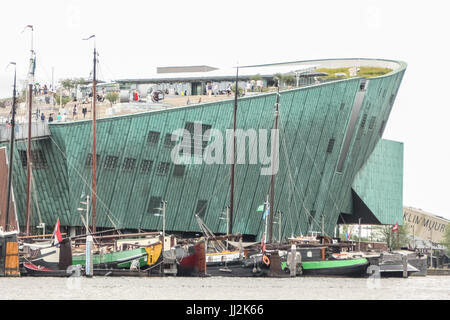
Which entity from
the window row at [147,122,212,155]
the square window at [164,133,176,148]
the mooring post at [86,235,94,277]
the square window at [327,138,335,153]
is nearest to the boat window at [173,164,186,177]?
the window row at [147,122,212,155]

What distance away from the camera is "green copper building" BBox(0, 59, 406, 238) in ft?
236

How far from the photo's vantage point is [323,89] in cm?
8400

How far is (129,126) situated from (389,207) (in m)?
36.1

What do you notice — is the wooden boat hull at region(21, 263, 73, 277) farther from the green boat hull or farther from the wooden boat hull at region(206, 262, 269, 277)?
the green boat hull

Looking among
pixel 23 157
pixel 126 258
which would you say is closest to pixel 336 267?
pixel 126 258

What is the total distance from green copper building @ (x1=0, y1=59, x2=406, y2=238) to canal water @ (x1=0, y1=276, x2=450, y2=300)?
19440 millimetres

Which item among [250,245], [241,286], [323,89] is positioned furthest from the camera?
[323,89]

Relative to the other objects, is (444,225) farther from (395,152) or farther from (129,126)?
(129,126)

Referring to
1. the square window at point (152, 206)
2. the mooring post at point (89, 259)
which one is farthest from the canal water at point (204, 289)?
the square window at point (152, 206)

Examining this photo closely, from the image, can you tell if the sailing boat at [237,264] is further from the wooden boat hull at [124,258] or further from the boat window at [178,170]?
the boat window at [178,170]

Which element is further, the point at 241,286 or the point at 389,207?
the point at 389,207

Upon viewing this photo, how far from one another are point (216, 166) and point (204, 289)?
102ft

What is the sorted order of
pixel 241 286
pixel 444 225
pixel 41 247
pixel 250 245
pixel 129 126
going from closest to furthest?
pixel 241 286 < pixel 41 247 < pixel 250 245 < pixel 129 126 < pixel 444 225

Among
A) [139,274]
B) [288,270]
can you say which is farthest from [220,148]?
[139,274]
